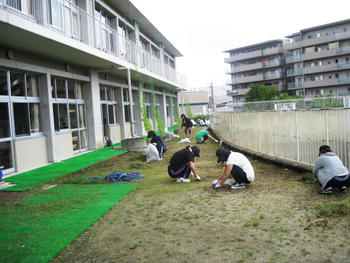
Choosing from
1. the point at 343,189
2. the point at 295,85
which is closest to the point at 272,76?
the point at 295,85

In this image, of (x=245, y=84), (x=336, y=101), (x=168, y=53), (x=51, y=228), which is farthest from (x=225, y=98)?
(x=51, y=228)

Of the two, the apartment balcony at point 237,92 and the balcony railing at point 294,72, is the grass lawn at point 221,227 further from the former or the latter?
the apartment balcony at point 237,92

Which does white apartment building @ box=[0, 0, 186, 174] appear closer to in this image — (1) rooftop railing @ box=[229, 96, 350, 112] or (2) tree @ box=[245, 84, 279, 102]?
(1) rooftop railing @ box=[229, 96, 350, 112]

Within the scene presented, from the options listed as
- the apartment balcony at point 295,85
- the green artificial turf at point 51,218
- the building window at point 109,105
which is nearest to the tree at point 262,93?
the apartment balcony at point 295,85

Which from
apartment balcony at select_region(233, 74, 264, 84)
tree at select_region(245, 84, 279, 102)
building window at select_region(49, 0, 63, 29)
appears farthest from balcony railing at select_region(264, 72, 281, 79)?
building window at select_region(49, 0, 63, 29)

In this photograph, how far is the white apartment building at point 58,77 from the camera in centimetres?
941

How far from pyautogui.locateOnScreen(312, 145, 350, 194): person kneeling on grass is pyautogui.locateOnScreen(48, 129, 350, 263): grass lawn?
19 cm

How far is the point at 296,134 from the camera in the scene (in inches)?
335

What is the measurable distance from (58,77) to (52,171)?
436cm

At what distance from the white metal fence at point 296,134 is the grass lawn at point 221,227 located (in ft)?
3.26

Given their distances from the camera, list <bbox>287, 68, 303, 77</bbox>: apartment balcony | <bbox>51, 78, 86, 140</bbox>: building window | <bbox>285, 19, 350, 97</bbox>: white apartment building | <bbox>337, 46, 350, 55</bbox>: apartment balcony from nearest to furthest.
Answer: <bbox>51, 78, 86, 140</bbox>: building window < <bbox>337, 46, 350, 55</bbox>: apartment balcony < <bbox>285, 19, 350, 97</bbox>: white apartment building < <bbox>287, 68, 303, 77</bbox>: apartment balcony

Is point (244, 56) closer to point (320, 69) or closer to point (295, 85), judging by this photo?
point (295, 85)

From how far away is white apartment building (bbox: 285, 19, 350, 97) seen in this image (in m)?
53.4

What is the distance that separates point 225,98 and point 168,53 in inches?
2052
